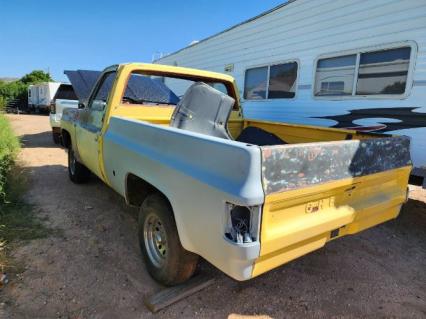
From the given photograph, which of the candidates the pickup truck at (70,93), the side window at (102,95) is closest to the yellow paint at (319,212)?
the side window at (102,95)

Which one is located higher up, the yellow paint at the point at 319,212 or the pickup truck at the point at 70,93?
the pickup truck at the point at 70,93

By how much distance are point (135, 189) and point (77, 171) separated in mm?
Result: 2664

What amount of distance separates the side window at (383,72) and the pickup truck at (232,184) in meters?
1.46

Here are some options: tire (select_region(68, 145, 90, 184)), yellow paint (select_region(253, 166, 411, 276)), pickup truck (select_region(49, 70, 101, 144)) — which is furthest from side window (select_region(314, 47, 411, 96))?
pickup truck (select_region(49, 70, 101, 144))

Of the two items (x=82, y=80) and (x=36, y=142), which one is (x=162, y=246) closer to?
Result: (x=82, y=80)

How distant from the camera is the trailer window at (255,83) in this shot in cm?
685

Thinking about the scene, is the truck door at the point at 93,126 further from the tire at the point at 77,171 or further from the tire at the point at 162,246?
the tire at the point at 162,246

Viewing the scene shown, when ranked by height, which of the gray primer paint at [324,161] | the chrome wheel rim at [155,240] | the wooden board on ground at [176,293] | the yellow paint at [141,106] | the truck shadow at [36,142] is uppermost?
the yellow paint at [141,106]

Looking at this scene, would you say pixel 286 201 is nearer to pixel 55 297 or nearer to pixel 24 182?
pixel 55 297

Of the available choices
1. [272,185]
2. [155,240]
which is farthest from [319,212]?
[155,240]

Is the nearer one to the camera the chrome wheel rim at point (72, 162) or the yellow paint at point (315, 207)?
the yellow paint at point (315, 207)

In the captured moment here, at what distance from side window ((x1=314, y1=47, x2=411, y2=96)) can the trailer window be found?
4.42ft

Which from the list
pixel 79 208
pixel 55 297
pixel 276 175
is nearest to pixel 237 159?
pixel 276 175

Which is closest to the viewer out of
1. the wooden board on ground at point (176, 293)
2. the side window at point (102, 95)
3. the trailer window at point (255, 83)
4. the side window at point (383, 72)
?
the wooden board on ground at point (176, 293)
